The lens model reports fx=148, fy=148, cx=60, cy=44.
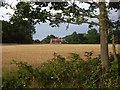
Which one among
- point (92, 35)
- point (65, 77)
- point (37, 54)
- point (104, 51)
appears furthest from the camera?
point (37, 54)

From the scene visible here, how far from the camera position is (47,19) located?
4.34 metres

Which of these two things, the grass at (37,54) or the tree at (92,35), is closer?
the tree at (92,35)

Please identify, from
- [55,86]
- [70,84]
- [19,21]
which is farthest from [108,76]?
[19,21]

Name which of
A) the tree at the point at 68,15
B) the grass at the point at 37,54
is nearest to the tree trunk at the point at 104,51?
the tree at the point at 68,15

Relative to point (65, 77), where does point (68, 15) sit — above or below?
above

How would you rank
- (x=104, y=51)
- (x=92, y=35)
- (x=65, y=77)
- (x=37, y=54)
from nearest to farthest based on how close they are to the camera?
1. (x=65, y=77)
2. (x=104, y=51)
3. (x=92, y=35)
4. (x=37, y=54)

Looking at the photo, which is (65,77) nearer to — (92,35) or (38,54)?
(92,35)

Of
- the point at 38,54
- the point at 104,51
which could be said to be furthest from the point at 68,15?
the point at 38,54

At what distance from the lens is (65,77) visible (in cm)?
410

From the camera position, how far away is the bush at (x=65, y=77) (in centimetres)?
385

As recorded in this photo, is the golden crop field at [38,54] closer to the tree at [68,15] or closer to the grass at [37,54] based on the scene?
the grass at [37,54]

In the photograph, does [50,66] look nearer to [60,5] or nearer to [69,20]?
[69,20]

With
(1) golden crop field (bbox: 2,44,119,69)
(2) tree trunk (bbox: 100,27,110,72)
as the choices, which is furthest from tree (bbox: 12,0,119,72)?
(1) golden crop field (bbox: 2,44,119,69)

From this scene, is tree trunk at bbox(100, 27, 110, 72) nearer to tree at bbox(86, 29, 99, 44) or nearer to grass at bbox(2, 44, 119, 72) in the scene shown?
tree at bbox(86, 29, 99, 44)
